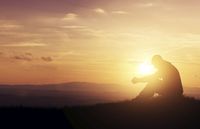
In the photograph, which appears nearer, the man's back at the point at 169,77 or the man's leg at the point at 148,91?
the man's leg at the point at 148,91

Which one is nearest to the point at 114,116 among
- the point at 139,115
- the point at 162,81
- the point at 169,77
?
the point at 139,115

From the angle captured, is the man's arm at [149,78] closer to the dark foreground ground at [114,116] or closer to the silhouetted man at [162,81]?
the silhouetted man at [162,81]

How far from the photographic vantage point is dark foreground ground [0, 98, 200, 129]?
108ft

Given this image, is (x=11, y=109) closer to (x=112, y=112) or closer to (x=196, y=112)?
(x=112, y=112)

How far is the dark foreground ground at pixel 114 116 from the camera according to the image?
108 feet

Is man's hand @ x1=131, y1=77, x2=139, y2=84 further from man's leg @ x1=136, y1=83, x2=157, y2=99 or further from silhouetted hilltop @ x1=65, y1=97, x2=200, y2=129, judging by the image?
silhouetted hilltop @ x1=65, y1=97, x2=200, y2=129

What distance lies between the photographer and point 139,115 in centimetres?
3484

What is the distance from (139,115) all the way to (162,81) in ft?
10.2

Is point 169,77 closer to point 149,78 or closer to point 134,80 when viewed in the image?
point 149,78

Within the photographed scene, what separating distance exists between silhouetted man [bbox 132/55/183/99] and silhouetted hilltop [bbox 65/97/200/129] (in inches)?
20.5

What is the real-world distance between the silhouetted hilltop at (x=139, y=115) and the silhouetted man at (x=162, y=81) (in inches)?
20.5

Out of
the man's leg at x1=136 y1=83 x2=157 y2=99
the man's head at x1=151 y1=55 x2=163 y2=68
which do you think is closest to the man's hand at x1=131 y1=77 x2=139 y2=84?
the man's leg at x1=136 y1=83 x2=157 y2=99

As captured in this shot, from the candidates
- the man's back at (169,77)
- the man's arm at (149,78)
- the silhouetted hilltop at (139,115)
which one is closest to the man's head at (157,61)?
the man's back at (169,77)

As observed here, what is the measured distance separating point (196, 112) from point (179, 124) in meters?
2.17
